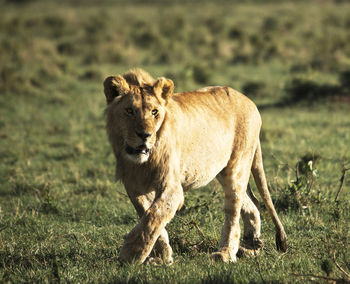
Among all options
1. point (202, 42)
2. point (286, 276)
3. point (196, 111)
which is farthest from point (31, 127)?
point (202, 42)

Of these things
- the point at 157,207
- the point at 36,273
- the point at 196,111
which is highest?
the point at 196,111

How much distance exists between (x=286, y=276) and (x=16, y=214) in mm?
3224

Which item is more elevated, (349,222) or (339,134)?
(349,222)

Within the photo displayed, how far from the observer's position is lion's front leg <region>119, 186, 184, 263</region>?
3.73 meters

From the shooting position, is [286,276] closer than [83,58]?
Yes

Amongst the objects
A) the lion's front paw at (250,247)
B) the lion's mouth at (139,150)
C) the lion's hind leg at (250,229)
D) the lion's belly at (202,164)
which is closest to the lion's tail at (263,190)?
the lion's hind leg at (250,229)

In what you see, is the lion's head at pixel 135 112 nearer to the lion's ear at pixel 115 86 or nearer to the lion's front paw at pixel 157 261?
the lion's ear at pixel 115 86

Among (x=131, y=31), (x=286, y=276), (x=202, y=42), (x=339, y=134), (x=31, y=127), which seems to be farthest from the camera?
(x=131, y=31)

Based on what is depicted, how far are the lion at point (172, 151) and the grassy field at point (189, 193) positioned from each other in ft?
0.78

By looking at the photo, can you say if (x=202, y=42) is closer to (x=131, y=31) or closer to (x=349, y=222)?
(x=131, y=31)

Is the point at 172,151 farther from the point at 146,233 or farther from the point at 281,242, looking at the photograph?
the point at 281,242

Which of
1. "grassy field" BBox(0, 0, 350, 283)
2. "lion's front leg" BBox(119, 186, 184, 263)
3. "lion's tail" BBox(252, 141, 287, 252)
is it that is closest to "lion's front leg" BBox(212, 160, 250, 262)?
"grassy field" BBox(0, 0, 350, 283)

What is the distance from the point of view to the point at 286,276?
3812 millimetres

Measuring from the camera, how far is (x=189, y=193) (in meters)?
6.32
